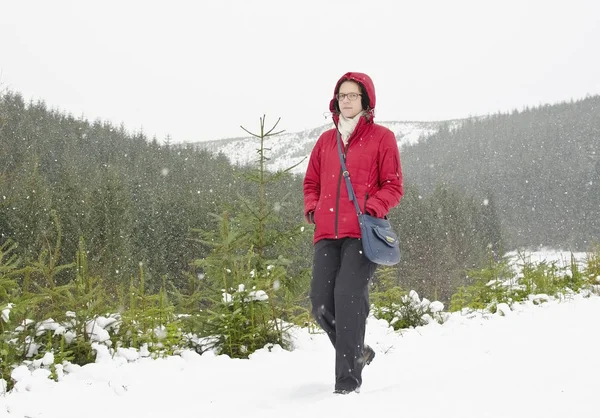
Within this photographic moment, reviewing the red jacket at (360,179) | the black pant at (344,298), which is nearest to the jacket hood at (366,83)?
the red jacket at (360,179)

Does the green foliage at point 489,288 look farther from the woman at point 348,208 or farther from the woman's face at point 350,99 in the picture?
the woman's face at point 350,99

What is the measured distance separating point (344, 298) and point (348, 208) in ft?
1.73

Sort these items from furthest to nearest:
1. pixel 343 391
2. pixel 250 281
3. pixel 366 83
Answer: pixel 250 281
pixel 366 83
pixel 343 391

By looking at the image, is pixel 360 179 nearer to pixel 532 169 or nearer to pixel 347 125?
pixel 347 125

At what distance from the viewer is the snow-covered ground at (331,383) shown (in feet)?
7.58

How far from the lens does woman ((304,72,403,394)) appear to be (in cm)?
297

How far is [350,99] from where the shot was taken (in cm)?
324

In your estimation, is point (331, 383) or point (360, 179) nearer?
point (360, 179)

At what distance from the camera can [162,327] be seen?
3738 mm

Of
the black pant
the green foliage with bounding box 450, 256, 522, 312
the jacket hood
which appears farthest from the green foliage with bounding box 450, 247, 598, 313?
the jacket hood

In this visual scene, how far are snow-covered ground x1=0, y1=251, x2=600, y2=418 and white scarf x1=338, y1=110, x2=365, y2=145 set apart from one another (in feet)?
5.01

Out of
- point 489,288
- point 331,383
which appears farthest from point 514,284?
point 331,383

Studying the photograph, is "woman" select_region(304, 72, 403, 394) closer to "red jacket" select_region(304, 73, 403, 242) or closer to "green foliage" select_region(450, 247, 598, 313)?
"red jacket" select_region(304, 73, 403, 242)

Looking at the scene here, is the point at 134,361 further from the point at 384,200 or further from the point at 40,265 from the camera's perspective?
the point at 384,200
